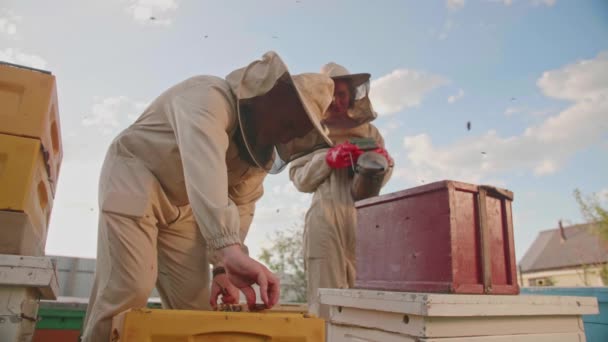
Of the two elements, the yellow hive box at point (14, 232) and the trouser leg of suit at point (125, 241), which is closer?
the yellow hive box at point (14, 232)

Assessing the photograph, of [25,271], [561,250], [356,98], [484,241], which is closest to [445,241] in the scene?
[484,241]

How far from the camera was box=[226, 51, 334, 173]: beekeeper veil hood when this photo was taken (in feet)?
5.22

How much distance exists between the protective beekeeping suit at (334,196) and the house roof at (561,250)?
20940 mm

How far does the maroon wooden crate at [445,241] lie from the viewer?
154cm

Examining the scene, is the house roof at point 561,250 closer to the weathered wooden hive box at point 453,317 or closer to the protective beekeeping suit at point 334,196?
the protective beekeeping suit at point 334,196

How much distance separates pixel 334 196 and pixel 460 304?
1.74 metres

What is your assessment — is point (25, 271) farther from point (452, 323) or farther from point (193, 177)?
point (452, 323)

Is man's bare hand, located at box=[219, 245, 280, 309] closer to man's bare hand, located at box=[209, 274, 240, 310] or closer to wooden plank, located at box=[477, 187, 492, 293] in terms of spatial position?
man's bare hand, located at box=[209, 274, 240, 310]

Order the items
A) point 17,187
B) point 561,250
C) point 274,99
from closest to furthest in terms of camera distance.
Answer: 1. point 17,187
2. point 274,99
3. point 561,250

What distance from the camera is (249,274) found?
121cm

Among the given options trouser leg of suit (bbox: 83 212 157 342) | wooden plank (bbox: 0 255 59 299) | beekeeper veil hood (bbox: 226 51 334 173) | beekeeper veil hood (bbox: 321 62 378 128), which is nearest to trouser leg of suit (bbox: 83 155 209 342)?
trouser leg of suit (bbox: 83 212 157 342)

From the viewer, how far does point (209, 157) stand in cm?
134

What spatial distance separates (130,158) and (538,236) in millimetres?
31216

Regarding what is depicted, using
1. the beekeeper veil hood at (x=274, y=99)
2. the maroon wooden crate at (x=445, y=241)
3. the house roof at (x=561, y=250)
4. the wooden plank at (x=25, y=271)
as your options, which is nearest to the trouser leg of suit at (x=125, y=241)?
the wooden plank at (x=25, y=271)
